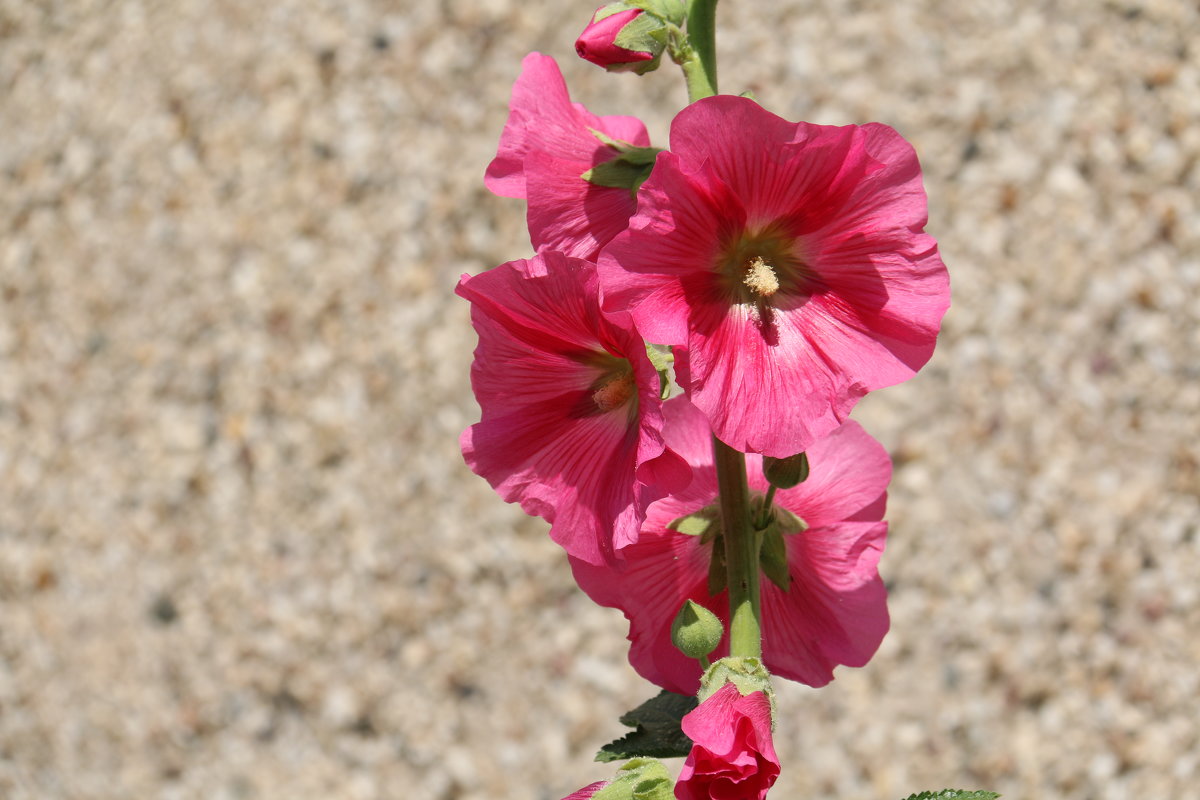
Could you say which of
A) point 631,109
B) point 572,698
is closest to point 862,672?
point 572,698

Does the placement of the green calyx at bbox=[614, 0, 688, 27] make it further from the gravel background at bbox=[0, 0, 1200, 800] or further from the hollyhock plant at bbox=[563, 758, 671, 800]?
the gravel background at bbox=[0, 0, 1200, 800]

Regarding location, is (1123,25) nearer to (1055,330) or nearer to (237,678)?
(1055,330)

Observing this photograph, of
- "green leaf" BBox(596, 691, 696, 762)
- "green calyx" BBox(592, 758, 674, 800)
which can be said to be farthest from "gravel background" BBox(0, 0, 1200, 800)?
"green calyx" BBox(592, 758, 674, 800)

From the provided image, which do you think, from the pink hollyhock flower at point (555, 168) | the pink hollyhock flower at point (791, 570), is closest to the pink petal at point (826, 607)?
the pink hollyhock flower at point (791, 570)

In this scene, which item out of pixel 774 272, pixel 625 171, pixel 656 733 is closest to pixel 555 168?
pixel 625 171

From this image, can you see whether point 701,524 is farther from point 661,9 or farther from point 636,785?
point 661,9

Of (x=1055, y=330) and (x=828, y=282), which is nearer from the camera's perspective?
(x=828, y=282)

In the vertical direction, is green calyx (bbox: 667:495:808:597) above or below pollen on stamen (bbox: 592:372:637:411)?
below
